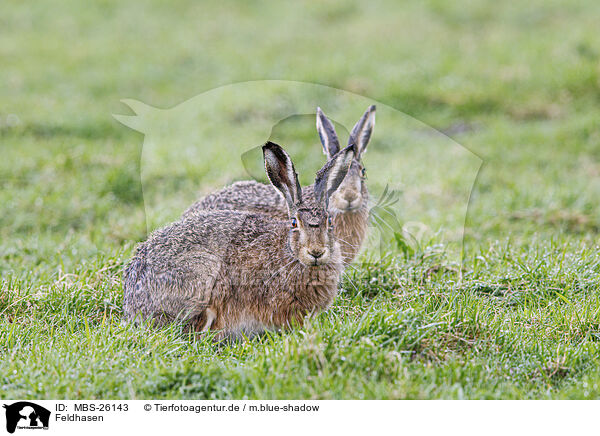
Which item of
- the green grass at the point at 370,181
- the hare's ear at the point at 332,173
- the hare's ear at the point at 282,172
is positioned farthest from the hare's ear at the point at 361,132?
the hare's ear at the point at 282,172

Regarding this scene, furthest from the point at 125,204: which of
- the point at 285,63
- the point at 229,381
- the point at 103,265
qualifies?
the point at 285,63

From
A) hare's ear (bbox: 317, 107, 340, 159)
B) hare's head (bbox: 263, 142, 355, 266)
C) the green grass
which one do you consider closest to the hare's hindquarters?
the green grass

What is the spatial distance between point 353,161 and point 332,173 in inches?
34.5

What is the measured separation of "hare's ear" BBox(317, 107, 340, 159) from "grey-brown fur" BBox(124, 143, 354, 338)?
85 centimetres

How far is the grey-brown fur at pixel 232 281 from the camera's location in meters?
4.89

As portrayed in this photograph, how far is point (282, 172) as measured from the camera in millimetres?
4738

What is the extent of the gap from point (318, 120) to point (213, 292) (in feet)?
5.55

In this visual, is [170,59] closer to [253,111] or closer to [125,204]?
[253,111]

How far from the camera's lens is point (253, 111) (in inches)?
441

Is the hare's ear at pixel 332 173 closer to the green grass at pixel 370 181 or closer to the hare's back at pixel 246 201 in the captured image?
the green grass at pixel 370 181

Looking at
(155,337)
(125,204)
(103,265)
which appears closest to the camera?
(155,337)
